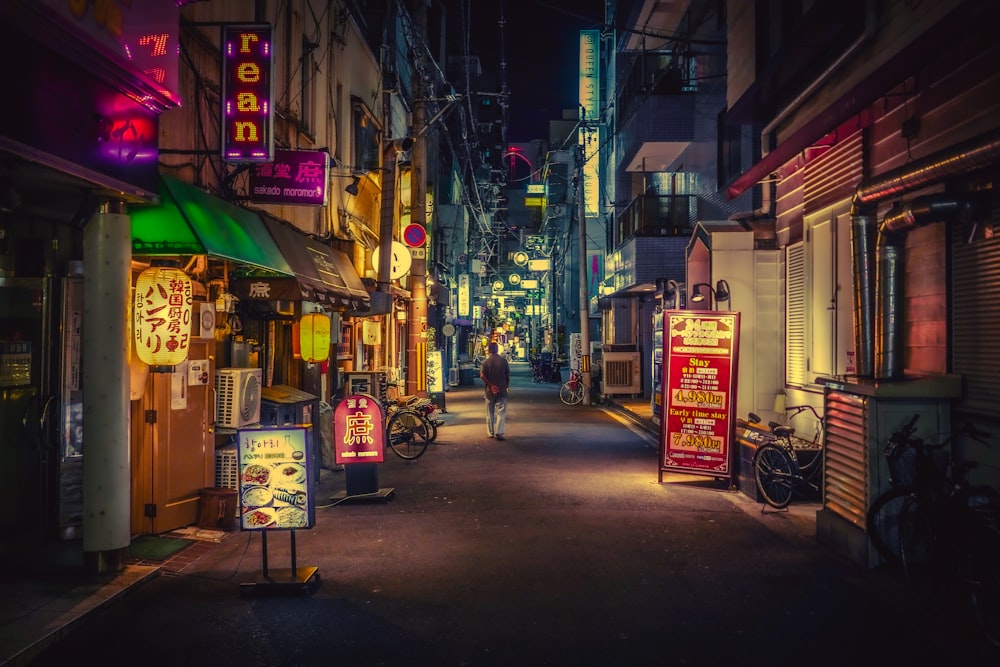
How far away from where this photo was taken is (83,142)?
22.2 ft

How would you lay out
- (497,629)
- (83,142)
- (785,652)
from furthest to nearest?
1. (83,142)
2. (497,629)
3. (785,652)

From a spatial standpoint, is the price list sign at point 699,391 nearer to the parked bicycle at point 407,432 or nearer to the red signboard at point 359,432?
the red signboard at point 359,432

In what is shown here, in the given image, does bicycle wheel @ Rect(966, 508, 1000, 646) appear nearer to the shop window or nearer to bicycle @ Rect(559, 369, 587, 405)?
the shop window

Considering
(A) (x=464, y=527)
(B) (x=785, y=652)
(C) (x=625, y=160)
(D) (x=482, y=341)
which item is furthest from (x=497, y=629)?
(D) (x=482, y=341)

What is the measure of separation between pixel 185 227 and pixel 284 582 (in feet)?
14.1

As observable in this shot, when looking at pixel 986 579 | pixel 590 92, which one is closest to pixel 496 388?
pixel 986 579

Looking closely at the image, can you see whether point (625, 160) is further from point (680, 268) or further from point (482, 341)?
point (482, 341)

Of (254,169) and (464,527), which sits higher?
(254,169)

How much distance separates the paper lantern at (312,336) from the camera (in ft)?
45.1

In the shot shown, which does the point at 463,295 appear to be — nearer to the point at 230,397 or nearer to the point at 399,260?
the point at 399,260

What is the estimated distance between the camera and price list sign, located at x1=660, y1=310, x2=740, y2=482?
1195 cm

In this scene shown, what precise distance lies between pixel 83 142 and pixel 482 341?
63.0 m

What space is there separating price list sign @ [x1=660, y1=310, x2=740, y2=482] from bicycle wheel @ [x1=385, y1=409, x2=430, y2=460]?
552cm

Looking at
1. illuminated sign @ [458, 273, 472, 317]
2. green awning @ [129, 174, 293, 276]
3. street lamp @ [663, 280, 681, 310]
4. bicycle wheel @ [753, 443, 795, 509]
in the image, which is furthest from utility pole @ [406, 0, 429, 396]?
illuminated sign @ [458, 273, 472, 317]
